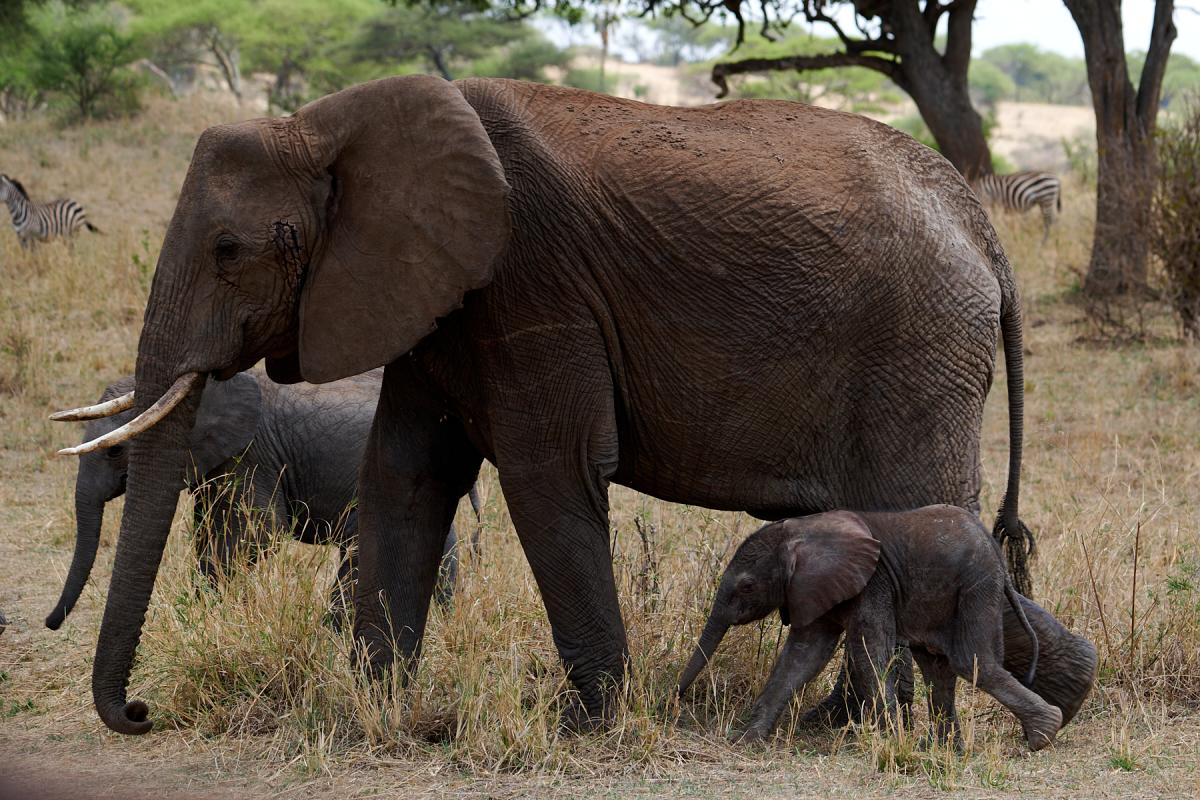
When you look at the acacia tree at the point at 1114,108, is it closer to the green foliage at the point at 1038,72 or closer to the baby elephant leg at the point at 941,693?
the baby elephant leg at the point at 941,693

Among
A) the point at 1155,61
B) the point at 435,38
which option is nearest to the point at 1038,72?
the point at 435,38

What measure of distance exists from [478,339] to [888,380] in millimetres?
1275

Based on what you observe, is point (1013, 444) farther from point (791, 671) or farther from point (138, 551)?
point (138, 551)

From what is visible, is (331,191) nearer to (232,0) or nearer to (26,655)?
(26,655)

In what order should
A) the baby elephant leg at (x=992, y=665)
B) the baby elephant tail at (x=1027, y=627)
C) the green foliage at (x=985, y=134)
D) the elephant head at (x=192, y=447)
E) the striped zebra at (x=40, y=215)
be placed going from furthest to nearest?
the green foliage at (x=985, y=134) → the striped zebra at (x=40, y=215) → the elephant head at (x=192, y=447) → the baby elephant tail at (x=1027, y=627) → the baby elephant leg at (x=992, y=665)

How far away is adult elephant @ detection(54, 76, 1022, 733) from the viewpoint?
443cm

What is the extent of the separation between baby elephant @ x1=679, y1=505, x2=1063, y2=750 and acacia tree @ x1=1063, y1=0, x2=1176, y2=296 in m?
8.96

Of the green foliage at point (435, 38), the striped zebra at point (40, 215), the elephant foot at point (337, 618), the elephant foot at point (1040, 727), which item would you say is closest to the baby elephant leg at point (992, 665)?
the elephant foot at point (1040, 727)

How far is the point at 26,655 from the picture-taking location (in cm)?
606

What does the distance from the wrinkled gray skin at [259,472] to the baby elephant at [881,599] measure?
6.57ft

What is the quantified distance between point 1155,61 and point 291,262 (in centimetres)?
1109

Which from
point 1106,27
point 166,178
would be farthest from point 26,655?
point 166,178

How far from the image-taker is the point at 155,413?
14.3ft

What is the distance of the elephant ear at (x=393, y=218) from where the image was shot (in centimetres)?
432
